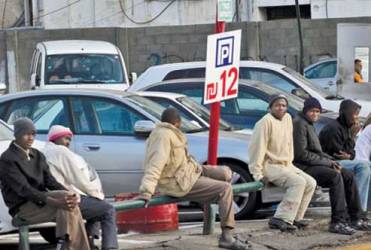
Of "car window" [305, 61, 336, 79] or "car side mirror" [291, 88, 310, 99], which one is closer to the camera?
"car side mirror" [291, 88, 310, 99]

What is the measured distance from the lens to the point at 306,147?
1141 cm

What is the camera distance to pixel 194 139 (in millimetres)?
12852

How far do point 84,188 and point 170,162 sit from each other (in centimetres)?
112

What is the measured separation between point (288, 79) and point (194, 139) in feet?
15.4

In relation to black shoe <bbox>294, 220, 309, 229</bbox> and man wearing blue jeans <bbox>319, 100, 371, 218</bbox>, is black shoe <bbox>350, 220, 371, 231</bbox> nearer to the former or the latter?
man wearing blue jeans <bbox>319, 100, 371, 218</bbox>

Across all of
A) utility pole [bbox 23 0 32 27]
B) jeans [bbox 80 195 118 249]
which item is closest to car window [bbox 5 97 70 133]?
jeans [bbox 80 195 118 249]

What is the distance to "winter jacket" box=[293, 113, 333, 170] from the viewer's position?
11344 mm

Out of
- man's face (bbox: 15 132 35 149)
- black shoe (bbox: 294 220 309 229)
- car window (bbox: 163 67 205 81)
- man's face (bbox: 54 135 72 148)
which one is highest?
man's face (bbox: 15 132 35 149)

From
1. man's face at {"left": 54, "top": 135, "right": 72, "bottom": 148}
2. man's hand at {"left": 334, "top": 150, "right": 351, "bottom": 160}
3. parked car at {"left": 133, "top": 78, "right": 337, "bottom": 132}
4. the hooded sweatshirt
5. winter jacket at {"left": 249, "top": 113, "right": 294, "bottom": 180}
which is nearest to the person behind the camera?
man's face at {"left": 54, "top": 135, "right": 72, "bottom": 148}

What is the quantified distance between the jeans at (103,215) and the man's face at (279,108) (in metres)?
2.64

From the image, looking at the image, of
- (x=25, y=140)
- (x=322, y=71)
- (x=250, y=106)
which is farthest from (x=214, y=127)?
(x=322, y=71)

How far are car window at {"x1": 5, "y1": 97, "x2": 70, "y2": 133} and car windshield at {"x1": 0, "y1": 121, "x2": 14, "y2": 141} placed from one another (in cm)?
215

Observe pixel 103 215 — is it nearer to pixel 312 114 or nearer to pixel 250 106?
pixel 312 114

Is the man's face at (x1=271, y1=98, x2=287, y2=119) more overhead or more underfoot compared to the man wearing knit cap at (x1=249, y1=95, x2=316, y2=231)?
more overhead
